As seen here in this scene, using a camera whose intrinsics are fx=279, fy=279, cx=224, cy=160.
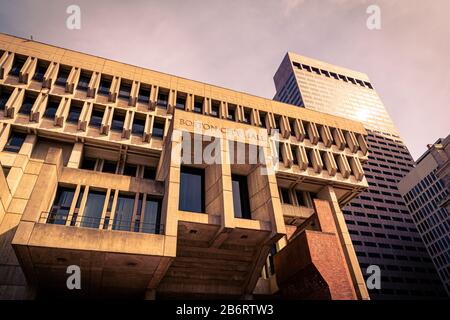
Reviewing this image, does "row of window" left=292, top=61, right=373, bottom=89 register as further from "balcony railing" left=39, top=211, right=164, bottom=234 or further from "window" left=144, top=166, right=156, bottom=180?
"balcony railing" left=39, top=211, right=164, bottom=234

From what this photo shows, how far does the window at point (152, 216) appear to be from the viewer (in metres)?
20.4

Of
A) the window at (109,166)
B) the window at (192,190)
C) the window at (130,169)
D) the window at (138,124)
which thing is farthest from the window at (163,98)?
the window at (192,190)

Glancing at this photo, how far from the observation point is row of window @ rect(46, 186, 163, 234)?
19.4 m

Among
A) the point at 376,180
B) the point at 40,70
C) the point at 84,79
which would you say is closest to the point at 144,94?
the point at 84,79

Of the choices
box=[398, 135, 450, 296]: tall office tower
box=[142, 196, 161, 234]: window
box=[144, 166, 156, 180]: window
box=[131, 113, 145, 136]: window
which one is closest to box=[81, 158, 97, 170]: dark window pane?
box=[131, 113, 145, 136]: window

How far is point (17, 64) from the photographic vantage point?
2683cm

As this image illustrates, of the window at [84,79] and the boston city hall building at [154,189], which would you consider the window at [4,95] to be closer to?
the boston city hall building at [154,189]

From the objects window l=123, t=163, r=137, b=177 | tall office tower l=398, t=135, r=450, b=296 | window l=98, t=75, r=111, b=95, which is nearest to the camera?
window l=123, t=163, r=137, b=177

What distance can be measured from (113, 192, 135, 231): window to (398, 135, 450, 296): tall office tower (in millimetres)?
94232

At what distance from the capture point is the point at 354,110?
132 m

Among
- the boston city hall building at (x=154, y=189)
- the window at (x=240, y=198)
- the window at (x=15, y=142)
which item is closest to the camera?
the boston city hall building at (x=154, y=189)

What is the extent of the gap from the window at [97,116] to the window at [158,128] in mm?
5011

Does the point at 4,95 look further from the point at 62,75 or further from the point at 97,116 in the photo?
the point at 97,116
